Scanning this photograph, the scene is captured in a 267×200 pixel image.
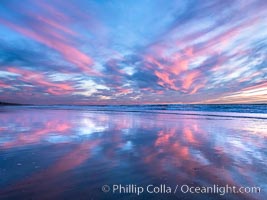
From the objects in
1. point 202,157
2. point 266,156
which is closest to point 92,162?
point 202,157

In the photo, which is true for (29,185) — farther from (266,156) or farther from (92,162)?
(266,156)

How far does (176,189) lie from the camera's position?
3.33 meters

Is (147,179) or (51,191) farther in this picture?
(147,179)

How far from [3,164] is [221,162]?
519 centimetres

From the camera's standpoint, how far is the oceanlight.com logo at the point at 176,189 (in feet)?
10.6

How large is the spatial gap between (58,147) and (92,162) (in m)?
2.10

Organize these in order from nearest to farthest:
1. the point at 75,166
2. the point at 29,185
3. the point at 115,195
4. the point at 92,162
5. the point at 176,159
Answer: the point at 115,195, the point at 29,185, the point at 75,166, the point at 92,162, the point at 176,159

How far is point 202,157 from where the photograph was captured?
5.25 m

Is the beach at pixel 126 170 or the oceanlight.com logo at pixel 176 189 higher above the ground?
the beach at pixel 126 170

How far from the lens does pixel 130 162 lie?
476 cm

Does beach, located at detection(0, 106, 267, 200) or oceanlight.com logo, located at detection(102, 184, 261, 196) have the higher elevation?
beach, located at detection(0, 106, 267, 200)

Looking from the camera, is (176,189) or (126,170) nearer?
(176,189)

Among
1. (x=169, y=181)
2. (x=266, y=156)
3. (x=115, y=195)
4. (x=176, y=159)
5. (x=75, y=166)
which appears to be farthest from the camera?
(x=266, y=156)

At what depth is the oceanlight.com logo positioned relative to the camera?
3.22 m
